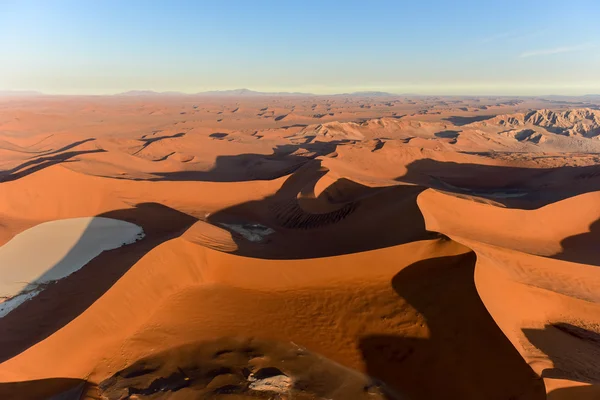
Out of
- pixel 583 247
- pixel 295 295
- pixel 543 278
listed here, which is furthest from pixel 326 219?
pixel 583 247

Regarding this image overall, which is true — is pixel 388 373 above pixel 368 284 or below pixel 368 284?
below

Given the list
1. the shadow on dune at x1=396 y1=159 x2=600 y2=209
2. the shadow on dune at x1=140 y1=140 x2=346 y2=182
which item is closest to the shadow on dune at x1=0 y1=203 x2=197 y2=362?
the shadow on dune at x1=140 y1=140 x2=346 y2=182

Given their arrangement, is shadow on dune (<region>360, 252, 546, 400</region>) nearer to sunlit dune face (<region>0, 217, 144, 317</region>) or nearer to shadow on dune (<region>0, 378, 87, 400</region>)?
shadow on dune (<region>0, 378, 87, 400</region>)

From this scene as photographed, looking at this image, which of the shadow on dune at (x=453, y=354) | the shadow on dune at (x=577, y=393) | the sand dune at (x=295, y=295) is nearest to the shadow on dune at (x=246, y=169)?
the sand dune at (x=295, y=295)

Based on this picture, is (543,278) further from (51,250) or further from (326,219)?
(51,250)

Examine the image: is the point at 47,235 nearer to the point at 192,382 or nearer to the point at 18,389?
the point at 18,389

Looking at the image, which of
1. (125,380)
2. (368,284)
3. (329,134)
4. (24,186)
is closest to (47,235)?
(24,186)
